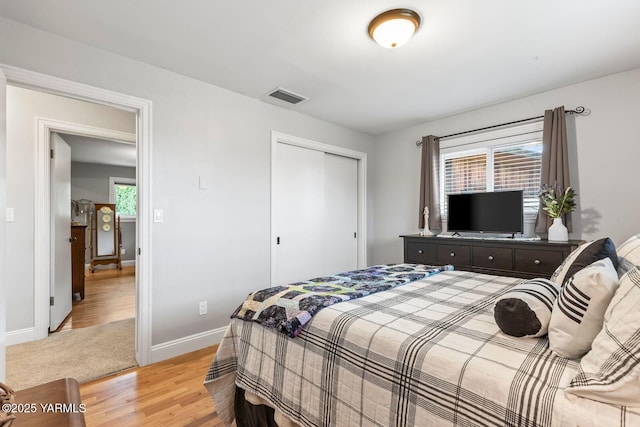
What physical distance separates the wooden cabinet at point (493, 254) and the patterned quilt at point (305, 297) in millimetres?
1200

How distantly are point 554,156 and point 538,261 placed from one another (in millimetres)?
1026

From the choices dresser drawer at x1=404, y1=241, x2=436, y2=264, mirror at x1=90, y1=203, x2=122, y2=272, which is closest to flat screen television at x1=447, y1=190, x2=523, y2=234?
dresser drawer at x1=404, y1=241, x2=436, y2=264

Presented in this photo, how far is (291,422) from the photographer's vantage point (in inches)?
50.8

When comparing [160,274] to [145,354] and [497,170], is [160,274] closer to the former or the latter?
[145,354]

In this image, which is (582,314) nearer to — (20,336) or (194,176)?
(194,176)

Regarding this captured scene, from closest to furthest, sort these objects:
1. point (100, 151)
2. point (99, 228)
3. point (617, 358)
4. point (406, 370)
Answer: point (617, 358), point (406, 370), point (100, 151), point (99, 228)

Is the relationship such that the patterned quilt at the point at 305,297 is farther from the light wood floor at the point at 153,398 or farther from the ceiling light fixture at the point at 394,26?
the ceiling light fixture at the point at 394,26

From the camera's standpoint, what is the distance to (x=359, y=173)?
4.44m

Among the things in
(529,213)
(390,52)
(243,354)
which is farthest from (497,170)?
(243,354)

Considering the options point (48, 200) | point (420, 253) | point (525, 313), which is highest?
point (48, 200)

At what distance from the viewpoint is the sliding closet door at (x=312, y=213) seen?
3.49 meters

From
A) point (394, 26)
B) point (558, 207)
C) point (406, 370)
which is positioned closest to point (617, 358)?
point (406, 370)

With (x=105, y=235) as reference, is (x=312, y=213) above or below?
above

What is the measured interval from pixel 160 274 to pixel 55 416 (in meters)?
1.87
